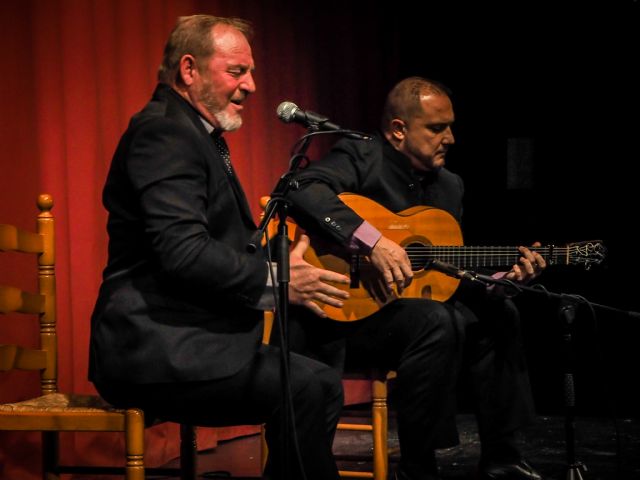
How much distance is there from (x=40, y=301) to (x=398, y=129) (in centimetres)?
157

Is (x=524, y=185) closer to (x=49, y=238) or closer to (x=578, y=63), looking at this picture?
(x=578, y=63)

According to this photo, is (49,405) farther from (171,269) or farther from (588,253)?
(588,253)

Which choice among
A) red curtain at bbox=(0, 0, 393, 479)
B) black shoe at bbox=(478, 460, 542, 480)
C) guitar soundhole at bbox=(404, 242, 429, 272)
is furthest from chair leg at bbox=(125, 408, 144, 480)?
black shoe at bbox=(478, 460, 542, 480)

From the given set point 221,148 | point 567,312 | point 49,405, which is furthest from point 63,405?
point 567,312

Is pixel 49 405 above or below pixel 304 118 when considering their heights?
below

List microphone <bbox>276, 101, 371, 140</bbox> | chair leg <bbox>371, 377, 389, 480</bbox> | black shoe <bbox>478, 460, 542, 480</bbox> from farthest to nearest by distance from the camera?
black shoe <bbox>478, 460, 542, 480</bbox>, chair leg <bbox>371, 377, 389, 480</bbox>, microphone <bbox>276, 101, 371, 140</bbox>

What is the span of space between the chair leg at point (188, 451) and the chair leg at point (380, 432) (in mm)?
675

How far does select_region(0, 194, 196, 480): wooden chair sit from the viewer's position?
2629mm

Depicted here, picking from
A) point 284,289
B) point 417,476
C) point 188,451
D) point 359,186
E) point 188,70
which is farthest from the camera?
point 359,186

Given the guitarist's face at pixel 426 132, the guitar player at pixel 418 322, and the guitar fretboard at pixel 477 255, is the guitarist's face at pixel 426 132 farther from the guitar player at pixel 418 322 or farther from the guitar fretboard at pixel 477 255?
the guitar fretboard at pixel 477 255

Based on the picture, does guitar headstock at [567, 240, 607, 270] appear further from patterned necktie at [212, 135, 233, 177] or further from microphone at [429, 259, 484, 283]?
patterned necktie at [212, 135, 233, 177]

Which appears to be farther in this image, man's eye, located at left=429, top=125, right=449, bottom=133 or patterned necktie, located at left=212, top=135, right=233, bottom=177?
man's eye, located at left=429, top=125, right=449, bottom=133

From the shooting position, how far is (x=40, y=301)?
3186 millimetres

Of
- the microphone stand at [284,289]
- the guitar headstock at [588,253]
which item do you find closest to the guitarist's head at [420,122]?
the guitar headstock at [588,253]
